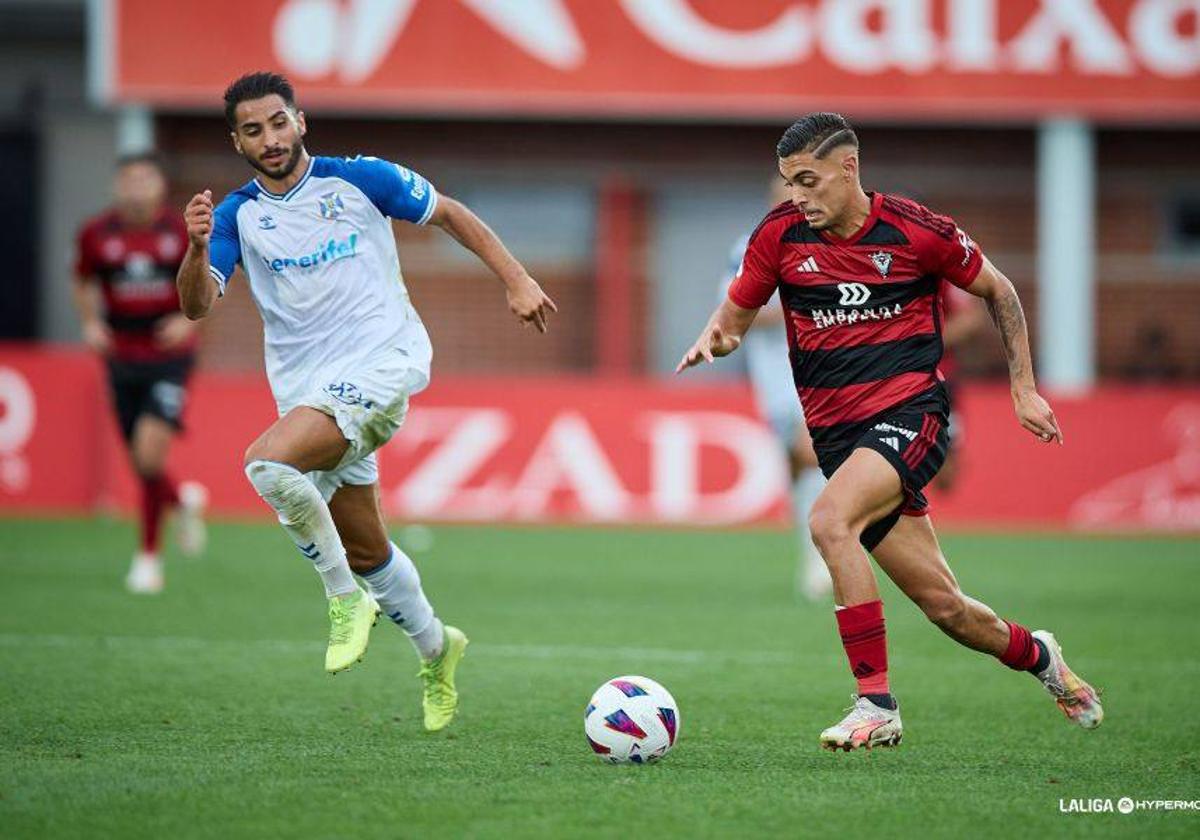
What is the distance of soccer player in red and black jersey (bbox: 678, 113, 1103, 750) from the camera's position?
6.67 metres

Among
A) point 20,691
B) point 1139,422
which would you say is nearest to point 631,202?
point 1139,422

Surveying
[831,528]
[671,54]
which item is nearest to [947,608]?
[831,528]

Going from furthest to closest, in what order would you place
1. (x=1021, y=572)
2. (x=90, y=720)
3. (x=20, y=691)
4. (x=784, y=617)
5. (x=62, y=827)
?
(x=1021, y=572) < (x=784, y=617) < (x=20, y=691) < (x=90, y=720) < (x=62, y=827)

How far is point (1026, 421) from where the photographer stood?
6707 mm

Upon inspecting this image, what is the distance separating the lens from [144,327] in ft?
40.2

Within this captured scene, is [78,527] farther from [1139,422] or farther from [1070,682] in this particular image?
[1070,682]

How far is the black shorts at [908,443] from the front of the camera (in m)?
6.66

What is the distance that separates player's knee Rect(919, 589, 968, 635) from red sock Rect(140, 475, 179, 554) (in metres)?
6.70

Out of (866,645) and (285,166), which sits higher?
(285,166)

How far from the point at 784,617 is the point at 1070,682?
4.43 meters

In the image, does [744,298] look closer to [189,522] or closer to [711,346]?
[711,346]

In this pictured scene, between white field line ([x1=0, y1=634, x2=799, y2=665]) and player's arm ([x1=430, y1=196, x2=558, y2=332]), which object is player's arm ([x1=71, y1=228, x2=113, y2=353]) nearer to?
white field line ([x1=0, y1=634, x2=799, y2=665])

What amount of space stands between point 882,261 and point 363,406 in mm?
1941

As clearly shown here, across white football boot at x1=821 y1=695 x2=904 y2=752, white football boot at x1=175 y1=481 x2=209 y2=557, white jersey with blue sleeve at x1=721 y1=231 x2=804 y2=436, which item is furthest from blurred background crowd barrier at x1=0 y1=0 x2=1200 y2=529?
white football boot at x1=821 y1=695 x2=904 y2=752
